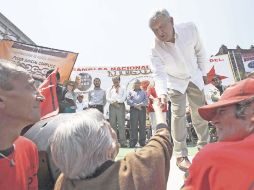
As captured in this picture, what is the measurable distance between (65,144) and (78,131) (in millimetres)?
90

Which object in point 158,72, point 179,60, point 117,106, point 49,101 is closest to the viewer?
point 49,101

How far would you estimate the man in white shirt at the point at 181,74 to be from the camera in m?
4.80

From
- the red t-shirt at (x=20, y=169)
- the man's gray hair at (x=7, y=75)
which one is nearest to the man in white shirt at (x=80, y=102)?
the red t-shirt at (x=20, y=169)

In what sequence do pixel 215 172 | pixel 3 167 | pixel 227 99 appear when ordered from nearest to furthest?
1. pixel 215 172
2. pixel 227 99
3. pixel 3 167

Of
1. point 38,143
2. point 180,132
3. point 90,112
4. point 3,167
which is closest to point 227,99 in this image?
point 90,112

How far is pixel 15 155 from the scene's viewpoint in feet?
8.77

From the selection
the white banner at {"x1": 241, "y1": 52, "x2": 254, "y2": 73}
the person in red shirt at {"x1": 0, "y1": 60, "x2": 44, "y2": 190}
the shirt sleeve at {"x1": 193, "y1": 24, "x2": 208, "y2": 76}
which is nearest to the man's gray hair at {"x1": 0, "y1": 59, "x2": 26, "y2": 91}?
the person in red shirt at {"x1": 0, "y1": 60, "x2": 44, "y2": 190}

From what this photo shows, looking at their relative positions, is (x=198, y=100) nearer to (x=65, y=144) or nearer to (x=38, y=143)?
(x=38, y=143)

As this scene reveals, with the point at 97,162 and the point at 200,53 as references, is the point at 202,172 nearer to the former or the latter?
the point at 97,162

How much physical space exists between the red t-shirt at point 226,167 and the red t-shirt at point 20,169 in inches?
50.0

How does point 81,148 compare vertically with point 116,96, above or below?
below

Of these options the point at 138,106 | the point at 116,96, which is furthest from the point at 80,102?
the point at 138,106

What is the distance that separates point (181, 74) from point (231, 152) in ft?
10.8

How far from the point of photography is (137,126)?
35.6ft
